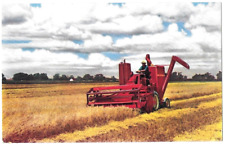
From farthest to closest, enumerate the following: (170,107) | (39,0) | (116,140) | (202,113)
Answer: (170,107) < (202,113) < (39,0) < (116,140)

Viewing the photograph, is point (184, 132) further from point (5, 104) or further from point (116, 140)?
point (5, 104)

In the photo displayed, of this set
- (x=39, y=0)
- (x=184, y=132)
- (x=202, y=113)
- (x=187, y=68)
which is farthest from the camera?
(x=187, y=68)

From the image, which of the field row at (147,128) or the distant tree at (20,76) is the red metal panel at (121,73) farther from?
the distant tree at (20,76)

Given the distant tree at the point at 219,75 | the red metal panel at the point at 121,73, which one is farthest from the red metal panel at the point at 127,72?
the distant tree at the point at 219,75

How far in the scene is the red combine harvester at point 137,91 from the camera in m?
11.9

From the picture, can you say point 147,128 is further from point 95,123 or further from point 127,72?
point 127,72

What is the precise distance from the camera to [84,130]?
10312mm

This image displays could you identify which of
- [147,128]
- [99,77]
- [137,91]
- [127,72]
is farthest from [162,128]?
[99,77]

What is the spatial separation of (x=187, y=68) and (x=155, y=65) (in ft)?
4.24

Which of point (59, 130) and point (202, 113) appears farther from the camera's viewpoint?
point (202, 113)

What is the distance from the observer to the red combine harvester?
39.1ft

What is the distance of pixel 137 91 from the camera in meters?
11.9

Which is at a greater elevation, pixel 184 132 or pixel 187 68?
pixel 187 68

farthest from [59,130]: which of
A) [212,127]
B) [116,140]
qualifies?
[212,127]
